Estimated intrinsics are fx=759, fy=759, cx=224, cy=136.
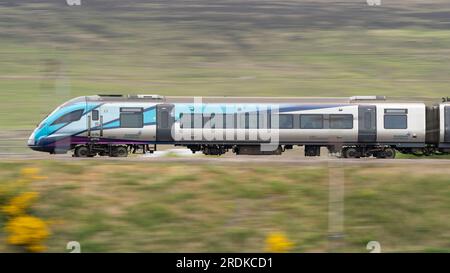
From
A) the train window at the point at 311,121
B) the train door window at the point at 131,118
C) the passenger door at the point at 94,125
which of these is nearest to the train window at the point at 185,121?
the train door window at the point at 131,118

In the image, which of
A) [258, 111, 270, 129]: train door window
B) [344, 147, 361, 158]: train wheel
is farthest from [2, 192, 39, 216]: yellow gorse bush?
[344, 147, 361, 158]: train wheel

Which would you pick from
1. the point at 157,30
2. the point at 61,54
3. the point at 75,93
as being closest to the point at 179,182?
the point at 75,93

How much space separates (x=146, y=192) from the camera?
2708 cm

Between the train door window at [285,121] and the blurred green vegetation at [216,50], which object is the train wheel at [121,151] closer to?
the train door window at [285,121]

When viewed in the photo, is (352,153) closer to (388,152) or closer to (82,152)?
(388,152)

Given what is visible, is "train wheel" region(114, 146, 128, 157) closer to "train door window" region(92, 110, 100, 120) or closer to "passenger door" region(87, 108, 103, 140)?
"passenger door" region(87, 108, 103, 140)

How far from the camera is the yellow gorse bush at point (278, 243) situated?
24078 millimetres

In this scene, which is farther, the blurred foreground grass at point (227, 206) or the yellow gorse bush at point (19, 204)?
the yellow gorse bush at point (19, 204)

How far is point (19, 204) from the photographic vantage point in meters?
25.4

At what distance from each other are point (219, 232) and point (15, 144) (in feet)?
75.8

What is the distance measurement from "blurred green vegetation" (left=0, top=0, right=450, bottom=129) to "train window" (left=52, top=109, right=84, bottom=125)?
21.1 meters

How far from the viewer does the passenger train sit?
1355 inches

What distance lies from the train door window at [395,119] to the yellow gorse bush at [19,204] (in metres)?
17.0

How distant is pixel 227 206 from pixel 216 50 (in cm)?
5728
